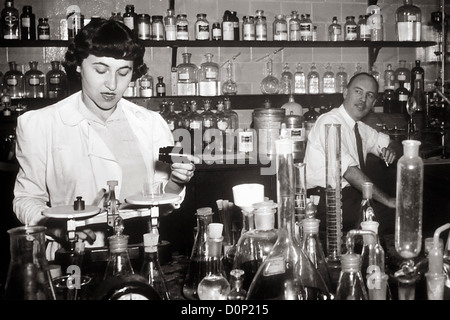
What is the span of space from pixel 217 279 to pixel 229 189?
2442 mm

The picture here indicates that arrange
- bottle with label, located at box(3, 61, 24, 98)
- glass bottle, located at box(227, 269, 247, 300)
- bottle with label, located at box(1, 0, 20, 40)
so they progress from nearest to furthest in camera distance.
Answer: glass bottle, located at box(227, 269, 247, 300)
bottle with label, located at box(1, 0, 20, 40)
bottle with label, located at box(3, 61, 24, 98)

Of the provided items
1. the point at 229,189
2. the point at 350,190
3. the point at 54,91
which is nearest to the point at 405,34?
the point at 350,190

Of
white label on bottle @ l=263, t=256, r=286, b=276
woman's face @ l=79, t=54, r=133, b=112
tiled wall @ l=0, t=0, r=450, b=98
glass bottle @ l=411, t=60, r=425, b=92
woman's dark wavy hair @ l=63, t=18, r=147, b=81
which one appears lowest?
white label on bottle @ l=263, t=256, r=286, b=276

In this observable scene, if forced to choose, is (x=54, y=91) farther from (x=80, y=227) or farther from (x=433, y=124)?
(x=433, y=124)

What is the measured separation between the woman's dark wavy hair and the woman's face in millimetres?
22

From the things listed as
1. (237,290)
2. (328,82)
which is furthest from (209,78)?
(237,290)

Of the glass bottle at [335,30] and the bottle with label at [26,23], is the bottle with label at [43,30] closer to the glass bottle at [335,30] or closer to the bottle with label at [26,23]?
the bottle with label at [26,23]

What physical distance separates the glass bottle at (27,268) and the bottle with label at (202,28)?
2.95 meters

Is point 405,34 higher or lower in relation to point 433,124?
higher

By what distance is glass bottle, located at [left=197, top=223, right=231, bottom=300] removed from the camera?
1.11m

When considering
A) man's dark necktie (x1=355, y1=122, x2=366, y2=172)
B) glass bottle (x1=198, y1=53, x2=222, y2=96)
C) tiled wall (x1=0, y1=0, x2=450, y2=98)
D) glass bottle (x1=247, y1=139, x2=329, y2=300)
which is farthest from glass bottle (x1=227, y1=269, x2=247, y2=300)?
tiled wall (x1=0, y1=0, x2=450, y2=98)

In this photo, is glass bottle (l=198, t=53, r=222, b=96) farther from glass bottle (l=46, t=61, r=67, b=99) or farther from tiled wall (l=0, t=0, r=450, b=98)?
glass bottle (l=46, t=61, r=67, b=99)

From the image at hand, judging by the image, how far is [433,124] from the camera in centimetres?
402

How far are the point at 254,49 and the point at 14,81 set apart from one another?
70.6 inches
